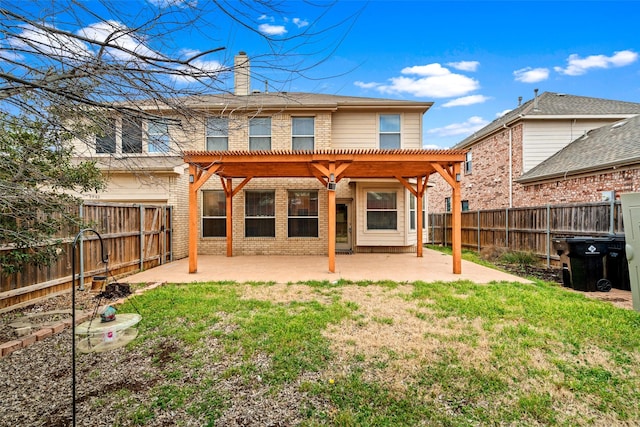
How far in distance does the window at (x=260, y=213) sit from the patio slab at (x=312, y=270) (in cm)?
109

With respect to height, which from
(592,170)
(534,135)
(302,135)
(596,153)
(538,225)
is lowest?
(538,225)

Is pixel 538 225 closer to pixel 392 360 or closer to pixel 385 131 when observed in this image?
pixel 385 131

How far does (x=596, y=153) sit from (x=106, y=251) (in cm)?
1499

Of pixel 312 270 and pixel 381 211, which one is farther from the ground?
pixel 381 211

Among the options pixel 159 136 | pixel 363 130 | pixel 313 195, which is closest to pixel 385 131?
pixel 363 130

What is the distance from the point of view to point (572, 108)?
47.5ft

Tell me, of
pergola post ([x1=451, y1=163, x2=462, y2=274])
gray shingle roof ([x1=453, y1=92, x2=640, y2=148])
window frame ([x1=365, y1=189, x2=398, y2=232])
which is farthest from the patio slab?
gray shingle roof ([x1=453, y1=92, x2=640, y2=148])

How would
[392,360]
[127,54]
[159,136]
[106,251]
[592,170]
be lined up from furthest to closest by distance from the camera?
[592,170] → [106,251] → [392,360] → [159,136] → [127,54]

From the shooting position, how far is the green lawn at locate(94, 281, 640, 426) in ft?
8.73

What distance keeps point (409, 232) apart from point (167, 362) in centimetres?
1005

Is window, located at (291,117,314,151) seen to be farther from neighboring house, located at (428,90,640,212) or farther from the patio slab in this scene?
neighboring house, located at (428,90,640,212)

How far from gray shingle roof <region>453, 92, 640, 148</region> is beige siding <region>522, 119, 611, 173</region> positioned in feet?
1.22

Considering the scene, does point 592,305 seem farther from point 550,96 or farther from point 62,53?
point 550,96

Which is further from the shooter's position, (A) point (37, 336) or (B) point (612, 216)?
(B) point (612, 216)
